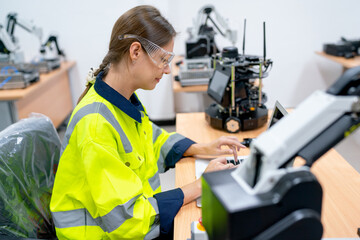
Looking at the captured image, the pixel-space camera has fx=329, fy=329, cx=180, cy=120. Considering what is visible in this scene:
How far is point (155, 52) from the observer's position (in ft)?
3.69

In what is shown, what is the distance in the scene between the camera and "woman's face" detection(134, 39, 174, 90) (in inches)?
44.2

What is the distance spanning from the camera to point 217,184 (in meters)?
0.62

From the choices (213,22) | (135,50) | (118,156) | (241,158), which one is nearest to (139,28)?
(135,50)

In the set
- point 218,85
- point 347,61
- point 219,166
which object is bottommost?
point 347,61

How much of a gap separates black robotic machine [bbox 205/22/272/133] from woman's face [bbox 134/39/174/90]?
0.49 meters

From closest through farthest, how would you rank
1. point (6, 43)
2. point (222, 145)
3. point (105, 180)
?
point (105, 180)
point (222, 145)
point (6, 43)

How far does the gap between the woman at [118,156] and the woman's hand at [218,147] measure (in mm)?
Answer: 168

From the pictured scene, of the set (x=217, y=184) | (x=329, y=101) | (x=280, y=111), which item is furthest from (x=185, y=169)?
(x=329, y=101)

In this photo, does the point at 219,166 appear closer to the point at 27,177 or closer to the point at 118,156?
the point at 118,156

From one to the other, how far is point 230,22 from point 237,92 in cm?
223

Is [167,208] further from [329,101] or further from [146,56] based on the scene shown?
[329,101]

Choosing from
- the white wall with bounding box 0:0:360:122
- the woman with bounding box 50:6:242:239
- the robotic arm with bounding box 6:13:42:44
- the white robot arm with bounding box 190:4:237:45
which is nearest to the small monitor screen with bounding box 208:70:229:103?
the woman with bounding box 50:6:242:239

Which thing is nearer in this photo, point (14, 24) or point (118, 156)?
point (118, 156)

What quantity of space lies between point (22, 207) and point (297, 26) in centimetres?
342
